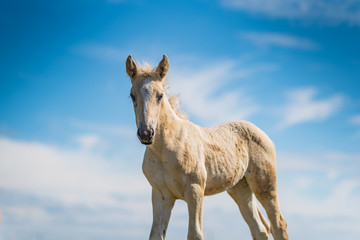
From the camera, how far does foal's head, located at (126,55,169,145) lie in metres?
7.12

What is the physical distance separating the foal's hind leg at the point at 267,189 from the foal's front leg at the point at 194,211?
6.42ft

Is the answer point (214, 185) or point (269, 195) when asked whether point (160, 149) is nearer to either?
point (214, 185)

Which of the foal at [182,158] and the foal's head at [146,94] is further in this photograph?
the foal at [182,158]

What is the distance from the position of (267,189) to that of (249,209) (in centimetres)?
62

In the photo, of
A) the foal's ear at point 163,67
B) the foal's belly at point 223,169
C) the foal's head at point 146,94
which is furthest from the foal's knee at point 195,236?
the foal's ear at point 163,67

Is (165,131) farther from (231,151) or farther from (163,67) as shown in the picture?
(231,151)

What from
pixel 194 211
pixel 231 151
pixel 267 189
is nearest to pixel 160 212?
pixel 194 211

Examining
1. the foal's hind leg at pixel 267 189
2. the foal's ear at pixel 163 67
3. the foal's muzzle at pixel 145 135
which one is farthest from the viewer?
the foal's hind leg at pixel 267 189

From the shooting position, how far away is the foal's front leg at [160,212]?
7648 millimetres

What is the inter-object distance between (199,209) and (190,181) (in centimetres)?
49

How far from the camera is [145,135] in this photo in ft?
23.1

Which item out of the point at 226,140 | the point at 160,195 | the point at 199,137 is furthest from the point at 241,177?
the point at 160,195

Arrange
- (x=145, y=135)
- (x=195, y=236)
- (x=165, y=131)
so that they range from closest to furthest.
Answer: (x=145, y=135), (x=195, y=236), (x=165, y=131)

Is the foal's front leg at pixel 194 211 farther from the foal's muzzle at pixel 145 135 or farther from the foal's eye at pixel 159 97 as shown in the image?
the foal's eye at pixel 159 97
